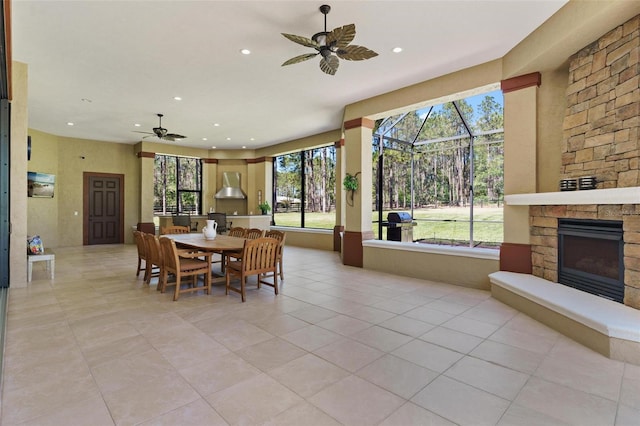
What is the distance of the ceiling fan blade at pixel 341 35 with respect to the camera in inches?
114

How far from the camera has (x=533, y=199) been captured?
12.1 ft

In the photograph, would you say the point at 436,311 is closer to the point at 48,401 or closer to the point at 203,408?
the point at 203,408

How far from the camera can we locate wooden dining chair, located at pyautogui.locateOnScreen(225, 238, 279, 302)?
4176 mm

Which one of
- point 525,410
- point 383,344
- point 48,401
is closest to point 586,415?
point 525,410

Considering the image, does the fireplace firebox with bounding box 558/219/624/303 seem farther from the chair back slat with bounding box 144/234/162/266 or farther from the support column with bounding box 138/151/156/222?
Result: the support column with bounding box 138/151/156/222

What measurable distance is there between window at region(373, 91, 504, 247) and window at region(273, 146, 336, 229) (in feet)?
6.60

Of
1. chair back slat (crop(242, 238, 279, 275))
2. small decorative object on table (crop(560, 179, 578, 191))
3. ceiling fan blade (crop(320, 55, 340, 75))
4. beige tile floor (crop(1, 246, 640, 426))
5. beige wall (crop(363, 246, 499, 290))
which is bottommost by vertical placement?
beige tile floor (crop(1, 246, 640, 426))

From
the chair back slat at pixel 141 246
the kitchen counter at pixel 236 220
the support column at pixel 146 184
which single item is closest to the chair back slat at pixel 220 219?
the kitchen counter at pixel 236 220

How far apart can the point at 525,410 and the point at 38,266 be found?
7.86 m

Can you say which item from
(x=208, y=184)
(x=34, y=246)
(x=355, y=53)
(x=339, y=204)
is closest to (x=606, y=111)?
(x=355, y=53)

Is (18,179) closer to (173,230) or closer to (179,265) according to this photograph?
(173,230)

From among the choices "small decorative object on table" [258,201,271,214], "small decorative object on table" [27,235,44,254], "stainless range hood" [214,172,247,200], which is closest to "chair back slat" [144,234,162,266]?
"small decorative object on table" [27,235,44,254]

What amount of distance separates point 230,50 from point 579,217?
14.9 ft

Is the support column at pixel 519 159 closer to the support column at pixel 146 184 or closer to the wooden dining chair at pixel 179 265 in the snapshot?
the wooden dining chair at pixel 179 265
